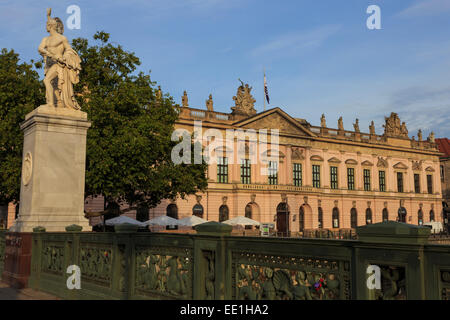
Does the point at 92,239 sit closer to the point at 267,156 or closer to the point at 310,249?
the point at 310,249

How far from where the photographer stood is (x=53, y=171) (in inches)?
455

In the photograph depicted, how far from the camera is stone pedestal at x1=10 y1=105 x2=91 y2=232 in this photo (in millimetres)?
11281

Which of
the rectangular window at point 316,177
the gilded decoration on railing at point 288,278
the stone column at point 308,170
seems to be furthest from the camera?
the rectangular window at point 316,177

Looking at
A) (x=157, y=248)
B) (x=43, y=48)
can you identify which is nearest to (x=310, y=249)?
(x=157, y=248)

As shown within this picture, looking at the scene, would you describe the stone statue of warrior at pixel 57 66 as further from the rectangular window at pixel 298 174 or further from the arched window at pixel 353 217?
the arched window at pixel 353 217

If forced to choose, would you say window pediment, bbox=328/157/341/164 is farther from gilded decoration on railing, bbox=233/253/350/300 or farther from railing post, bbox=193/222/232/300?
gilded decoration on railing, bbox=233/253/350/300

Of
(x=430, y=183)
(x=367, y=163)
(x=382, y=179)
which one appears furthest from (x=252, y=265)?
(x=430, y=183)

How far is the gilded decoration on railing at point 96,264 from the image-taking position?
816cm

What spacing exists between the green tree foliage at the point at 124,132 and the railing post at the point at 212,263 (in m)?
17.3

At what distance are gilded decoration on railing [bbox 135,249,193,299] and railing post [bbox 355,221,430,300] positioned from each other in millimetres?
2787

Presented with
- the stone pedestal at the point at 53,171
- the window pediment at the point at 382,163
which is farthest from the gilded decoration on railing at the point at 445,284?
the window pediment at the point at 382,163

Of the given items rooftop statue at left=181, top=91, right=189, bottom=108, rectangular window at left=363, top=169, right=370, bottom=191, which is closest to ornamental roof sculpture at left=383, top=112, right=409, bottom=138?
rectangular window at left=363, top=169, right=370, bottom=191
